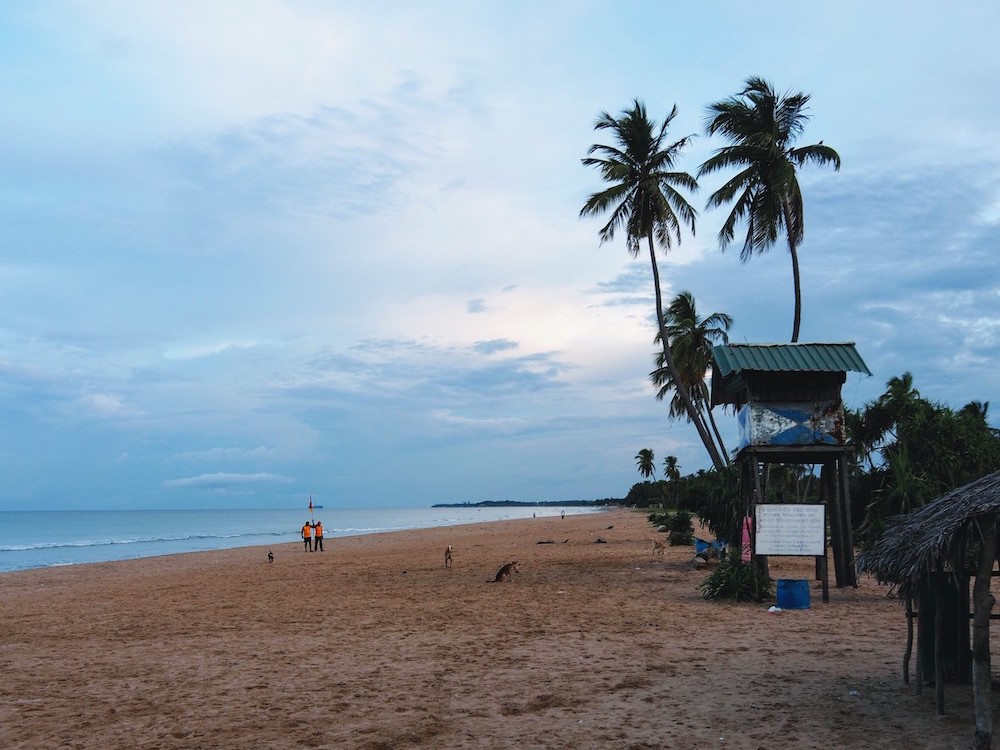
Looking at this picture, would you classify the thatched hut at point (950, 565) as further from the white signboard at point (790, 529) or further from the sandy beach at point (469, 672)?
the white signboard at point (790, 529)

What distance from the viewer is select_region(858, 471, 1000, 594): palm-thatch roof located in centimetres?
664

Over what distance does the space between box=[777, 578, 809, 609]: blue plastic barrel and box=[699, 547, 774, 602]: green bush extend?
71cm

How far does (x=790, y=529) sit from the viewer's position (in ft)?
51.1

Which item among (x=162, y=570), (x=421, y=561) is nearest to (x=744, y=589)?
(x=421, y=561)

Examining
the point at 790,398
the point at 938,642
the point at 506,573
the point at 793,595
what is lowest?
the point at 506,573

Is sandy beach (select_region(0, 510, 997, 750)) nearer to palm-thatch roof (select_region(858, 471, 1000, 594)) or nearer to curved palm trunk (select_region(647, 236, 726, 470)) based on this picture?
palm-thatch roof (select_region(858, 471, 1000, 594))

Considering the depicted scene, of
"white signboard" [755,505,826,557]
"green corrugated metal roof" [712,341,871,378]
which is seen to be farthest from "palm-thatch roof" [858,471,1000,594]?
"green corrugated metal roof" [712,341,871,378]

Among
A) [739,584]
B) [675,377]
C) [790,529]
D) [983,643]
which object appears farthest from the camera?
[675,377]

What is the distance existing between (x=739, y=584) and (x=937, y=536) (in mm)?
8678

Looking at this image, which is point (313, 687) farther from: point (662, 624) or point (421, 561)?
point (421, 561)

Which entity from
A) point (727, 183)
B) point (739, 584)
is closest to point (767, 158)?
point (727, 183)

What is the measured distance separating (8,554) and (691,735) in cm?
5094

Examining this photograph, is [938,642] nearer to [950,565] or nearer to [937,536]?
[950,565]

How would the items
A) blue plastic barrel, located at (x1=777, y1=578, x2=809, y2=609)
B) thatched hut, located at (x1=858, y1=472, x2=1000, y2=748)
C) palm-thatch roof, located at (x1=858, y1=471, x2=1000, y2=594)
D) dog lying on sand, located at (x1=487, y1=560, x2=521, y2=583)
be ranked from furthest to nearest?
1. dog lying on sand, located at (x1=487, y1=560, x2=521, y2=583)
2. blue plastic barrel, located at (x1=777, y1=578, x2=809, y2=609)
3. palm-thatch roof, located at (x1=858, y1=471, x2=1000, y2=594)
4. thatched hut, located at (x1=858, y1=472, x2=1000, y2=748)
